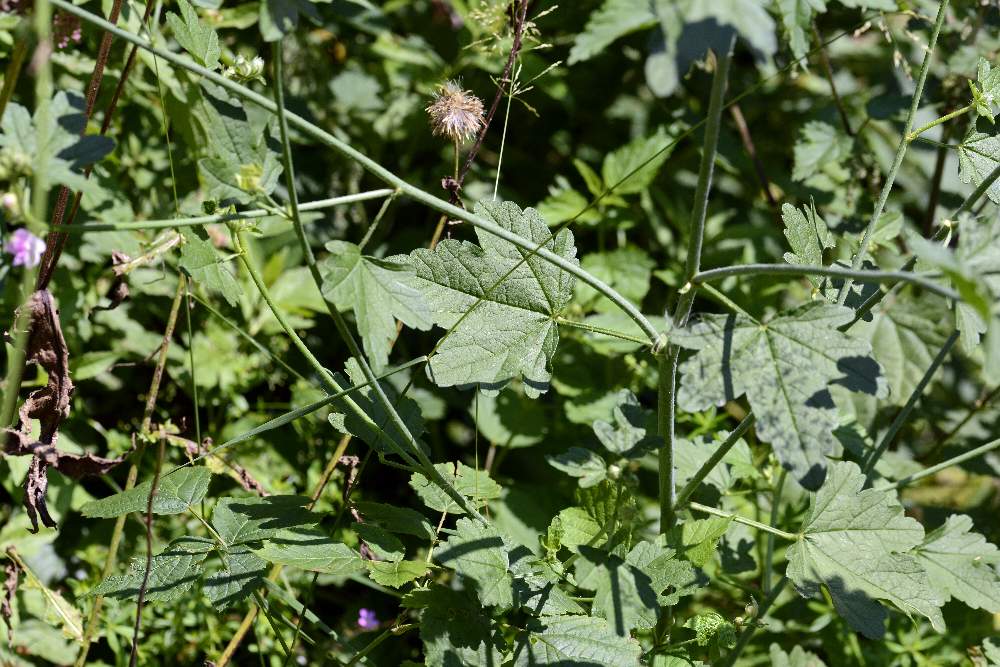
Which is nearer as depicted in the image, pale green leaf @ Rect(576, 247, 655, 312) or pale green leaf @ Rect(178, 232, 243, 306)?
pale green leaf @ Rect(178, 232, 243, 306)

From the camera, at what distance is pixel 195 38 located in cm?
137

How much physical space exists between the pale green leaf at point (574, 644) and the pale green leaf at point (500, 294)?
14.0 inches

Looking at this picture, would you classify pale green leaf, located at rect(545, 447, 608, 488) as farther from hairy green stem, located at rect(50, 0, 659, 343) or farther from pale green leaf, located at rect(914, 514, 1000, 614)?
pale green leaf, located at rect(914, 514, 1000, 614)

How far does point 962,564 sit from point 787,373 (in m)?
0.81

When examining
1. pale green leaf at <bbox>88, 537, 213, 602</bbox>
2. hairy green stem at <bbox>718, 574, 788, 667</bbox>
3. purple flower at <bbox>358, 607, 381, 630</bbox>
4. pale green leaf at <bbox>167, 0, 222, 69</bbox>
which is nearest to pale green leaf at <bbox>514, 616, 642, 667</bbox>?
hairy green stem at <bbox>718, 574, 788, 667</bbox>

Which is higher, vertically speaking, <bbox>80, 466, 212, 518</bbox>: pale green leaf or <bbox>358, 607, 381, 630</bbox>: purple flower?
<bbox>80, 466, 212, 518</bbox>: pale green leaf

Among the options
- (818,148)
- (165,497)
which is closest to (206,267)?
(165,497)

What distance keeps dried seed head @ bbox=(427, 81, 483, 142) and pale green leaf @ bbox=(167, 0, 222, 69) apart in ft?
1.20

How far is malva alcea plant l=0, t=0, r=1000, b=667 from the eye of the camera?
4.05 ft

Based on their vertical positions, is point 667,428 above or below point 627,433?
above

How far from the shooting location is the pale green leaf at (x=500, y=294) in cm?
145

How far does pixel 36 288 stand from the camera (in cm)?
163

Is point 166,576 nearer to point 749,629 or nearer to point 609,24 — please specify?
Answer: point 749,629

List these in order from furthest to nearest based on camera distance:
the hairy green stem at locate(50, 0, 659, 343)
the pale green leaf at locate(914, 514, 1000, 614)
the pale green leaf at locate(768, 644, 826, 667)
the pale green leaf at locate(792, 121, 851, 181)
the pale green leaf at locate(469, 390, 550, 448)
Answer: the pale green leaf at locate(792, 121, 851, 181) → the pale green leaf at locate(469, 390, 550, 448) → the pale green leaf at locate(768, 644, 826, 667) → the pale green leaf at locate(914, 514, 1000, 614) → the hairy green stem at locate(50, 0, 659, 343)
